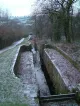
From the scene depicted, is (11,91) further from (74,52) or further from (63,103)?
(74,52)

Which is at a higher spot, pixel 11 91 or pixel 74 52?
pixel 11 91

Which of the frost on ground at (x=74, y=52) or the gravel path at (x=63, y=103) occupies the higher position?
the gravel path at (x=63, y=103)

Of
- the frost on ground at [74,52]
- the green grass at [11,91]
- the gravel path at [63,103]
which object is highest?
the green grass at [11,91]

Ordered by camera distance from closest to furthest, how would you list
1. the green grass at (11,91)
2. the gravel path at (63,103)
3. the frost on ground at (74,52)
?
the green grass at (11,91) < the gravel path at (63,103) < the frost on ground at (74,52)

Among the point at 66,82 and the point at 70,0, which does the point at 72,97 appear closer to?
the point at 66,82

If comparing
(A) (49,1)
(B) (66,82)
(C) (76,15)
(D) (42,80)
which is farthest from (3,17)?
(B) (66,82)

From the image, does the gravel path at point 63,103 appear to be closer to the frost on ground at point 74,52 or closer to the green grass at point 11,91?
the green grass at point 11,91

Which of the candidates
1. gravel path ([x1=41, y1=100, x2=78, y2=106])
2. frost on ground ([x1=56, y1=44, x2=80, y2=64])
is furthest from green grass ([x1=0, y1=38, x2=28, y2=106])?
frost on ground ([x1=56, y1=44, x2=80, y2=64])

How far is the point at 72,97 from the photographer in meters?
9.01

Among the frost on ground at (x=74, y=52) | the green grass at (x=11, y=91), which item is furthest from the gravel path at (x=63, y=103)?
the frost on ground at (x=74, y=52)

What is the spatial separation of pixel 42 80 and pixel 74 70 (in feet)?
15.7

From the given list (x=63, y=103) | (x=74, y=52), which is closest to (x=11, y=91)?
(x=63, y=103)

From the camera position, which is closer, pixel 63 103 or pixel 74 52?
pixel 63 103

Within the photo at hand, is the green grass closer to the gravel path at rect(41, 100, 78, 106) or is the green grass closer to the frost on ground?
the gravel path at rect(41, 100, 78, 106)
